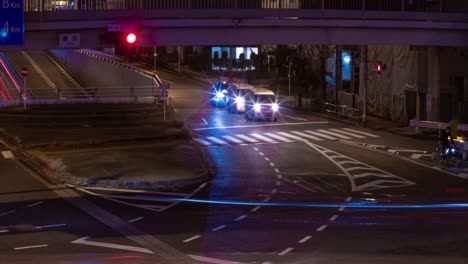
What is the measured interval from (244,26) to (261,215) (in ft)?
40.4

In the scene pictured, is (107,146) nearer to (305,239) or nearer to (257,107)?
(257,107)

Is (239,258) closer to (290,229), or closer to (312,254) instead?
(312,254)

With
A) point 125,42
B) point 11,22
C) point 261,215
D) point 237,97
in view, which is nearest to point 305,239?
point 261,215

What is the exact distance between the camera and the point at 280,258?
1282 centimetres

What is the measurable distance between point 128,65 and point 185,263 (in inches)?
2397

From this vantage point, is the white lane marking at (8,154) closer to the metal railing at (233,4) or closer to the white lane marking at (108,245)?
the metal railing at (233,4)

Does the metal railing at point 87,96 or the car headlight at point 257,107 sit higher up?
the metal railing at point 87,96

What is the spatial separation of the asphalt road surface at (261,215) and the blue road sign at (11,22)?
16.1 feet

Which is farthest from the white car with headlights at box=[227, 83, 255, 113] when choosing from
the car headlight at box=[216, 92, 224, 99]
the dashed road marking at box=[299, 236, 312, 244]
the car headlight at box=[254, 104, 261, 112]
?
the dashed road marking at box=[299, 236, 312, 244]

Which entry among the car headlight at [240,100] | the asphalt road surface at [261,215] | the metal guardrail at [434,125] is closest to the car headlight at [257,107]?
the car headlight at [240,100]

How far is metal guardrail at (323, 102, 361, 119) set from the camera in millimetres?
47750

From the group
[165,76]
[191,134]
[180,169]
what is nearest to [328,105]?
[191,134]

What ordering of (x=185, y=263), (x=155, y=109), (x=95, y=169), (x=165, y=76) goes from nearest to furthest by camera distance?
1. (x=185, y=263)
2. (x=95, y=169)
3. (x=155, y=109)
4. (x=165, y=76)

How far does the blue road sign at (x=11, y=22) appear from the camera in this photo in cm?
2273
